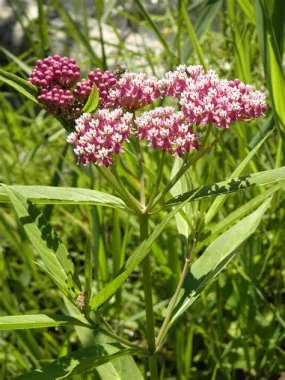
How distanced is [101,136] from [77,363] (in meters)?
0.38

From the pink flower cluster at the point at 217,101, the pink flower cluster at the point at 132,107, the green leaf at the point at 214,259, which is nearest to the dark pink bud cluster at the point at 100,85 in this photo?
the pink flower cluster at the point at 132,107

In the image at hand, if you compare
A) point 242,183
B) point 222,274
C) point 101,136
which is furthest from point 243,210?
Result: point 222,274

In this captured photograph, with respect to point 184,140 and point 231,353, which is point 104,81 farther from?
point 231,353

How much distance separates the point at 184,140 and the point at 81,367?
405 mm

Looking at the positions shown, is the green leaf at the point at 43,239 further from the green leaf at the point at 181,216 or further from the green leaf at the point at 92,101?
the green leaf at the point at 181,216

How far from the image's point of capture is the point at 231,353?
1.65 meters

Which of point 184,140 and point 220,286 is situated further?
point 220,286

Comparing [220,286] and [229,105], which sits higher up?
[229,105]

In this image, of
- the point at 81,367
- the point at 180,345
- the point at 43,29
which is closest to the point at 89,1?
the point at 43,29

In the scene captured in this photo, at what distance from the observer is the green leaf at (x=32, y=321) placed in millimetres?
926

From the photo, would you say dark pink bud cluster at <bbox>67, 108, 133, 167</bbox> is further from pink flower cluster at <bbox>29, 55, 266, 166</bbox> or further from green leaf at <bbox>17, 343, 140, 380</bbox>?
green leaf at <bbox>17, 343, 140, 380</bbox>

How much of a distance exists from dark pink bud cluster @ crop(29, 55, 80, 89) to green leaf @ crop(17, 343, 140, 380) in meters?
0.46

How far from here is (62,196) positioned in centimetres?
108

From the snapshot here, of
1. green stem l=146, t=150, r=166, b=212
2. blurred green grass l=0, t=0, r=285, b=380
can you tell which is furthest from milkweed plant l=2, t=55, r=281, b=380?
blurred green grass l=0, t=0, r=285, b=380
